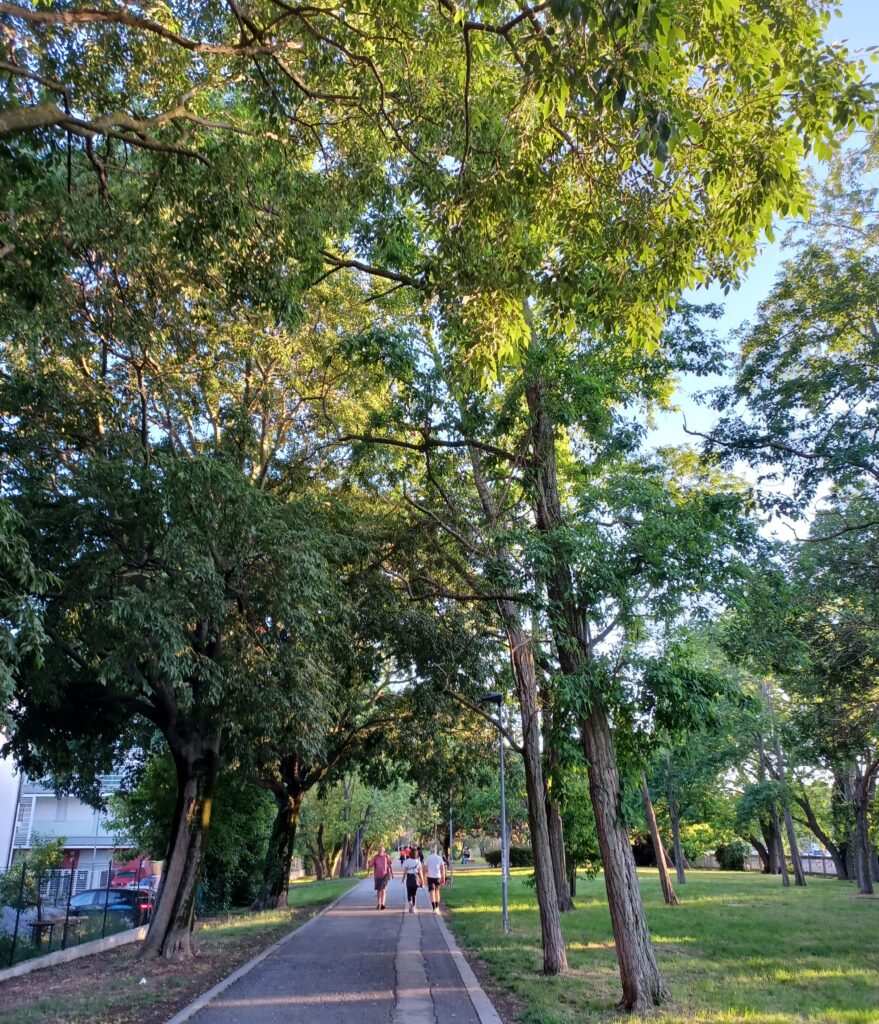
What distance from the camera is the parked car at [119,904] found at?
639 inches

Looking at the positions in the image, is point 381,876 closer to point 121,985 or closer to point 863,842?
point 121,985

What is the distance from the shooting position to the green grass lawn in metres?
7.83

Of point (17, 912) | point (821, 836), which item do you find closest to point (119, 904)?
point (17, 912)

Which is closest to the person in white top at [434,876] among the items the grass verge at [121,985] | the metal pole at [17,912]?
the grass verge at [121,985]

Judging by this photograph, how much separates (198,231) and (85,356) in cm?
326

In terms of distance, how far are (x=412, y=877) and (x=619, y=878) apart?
1476 centimetres

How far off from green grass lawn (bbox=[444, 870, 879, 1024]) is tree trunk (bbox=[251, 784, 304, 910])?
5.37 m

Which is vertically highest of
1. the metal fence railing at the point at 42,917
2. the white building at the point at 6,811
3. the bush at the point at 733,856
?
the white building at the point at 6,811

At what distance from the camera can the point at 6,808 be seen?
2777cm

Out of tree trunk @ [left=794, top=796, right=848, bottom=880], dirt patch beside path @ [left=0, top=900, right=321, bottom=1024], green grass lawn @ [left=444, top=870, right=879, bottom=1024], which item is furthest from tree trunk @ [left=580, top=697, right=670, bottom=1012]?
tree trunk @ [left=794, top=796, right=848, bottom=880]

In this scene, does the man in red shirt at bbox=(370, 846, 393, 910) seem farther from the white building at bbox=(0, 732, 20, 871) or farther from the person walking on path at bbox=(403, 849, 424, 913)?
the white building at bbox=(0, 732, 20, 871)

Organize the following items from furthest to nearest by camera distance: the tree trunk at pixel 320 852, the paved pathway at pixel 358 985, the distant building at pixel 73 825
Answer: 1. the tree trunk at pixel 320 852
2. the distant building at pixel 73 825
3. the paved pathway at pixel 358 985

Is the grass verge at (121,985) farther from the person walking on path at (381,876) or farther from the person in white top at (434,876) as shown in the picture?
the person walking on path at (381,876)

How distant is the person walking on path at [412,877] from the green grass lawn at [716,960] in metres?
1.33
